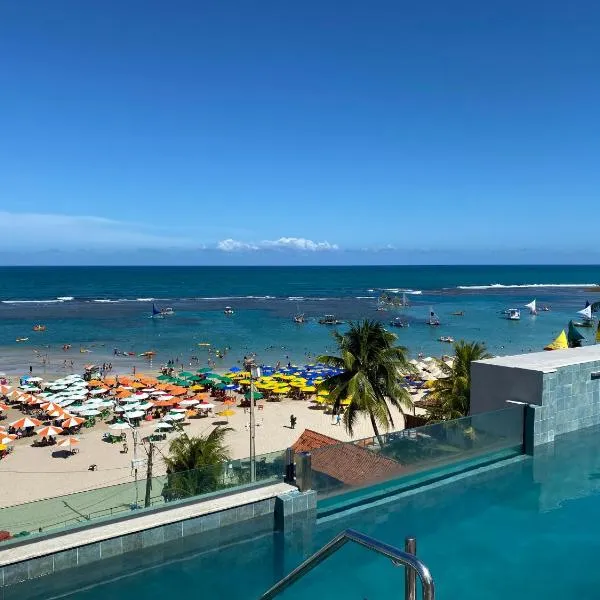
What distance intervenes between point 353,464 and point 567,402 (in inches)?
204

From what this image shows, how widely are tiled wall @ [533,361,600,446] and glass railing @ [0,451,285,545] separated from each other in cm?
539

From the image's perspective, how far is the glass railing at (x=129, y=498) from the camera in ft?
21.2

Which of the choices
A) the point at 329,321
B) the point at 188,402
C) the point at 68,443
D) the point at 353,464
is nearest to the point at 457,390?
the point at 353,464

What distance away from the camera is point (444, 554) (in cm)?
718

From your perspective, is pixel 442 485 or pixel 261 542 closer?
pixel 261 542

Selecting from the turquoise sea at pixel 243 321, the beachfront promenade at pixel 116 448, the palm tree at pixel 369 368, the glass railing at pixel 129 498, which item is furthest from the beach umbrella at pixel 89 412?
the glass railing at pixel 129 498

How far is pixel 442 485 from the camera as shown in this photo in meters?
9.01

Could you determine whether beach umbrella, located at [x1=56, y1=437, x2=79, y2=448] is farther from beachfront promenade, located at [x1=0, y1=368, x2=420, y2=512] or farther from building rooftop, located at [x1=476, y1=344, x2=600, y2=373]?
building rooftop, located at [x1=476, y1=344, x2=600, y2=373]

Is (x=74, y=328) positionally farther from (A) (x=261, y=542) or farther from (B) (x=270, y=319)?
(A) (x=261, y=542)

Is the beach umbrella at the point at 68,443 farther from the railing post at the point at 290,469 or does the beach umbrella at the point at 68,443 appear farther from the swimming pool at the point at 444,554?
the swimming pool at the point at 444,554

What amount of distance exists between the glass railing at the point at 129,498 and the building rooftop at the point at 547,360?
5.34 meters

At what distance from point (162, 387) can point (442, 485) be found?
27381 millimetres

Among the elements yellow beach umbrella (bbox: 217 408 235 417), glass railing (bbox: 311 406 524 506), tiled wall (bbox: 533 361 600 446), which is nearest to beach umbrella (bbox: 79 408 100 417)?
yellow beach umbrella (bbox: 217 408 235 417)

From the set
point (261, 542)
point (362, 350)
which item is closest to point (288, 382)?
point (362, 350)
